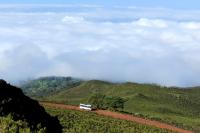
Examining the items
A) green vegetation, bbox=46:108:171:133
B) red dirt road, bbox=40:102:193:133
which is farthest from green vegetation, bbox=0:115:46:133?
red dirt road, bbox=40:102:193:133

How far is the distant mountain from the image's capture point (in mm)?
30766

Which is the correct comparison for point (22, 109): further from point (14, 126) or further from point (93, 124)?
point (93, 124)

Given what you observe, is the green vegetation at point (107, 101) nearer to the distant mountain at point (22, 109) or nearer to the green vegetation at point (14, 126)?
the distant mountain at point (22, 109)

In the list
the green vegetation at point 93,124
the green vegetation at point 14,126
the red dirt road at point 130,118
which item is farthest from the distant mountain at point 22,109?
the red dirt road at point 130,118

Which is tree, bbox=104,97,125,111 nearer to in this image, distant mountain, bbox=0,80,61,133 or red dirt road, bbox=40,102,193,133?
red dirt road, bbox=40,102,193,133

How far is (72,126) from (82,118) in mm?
7450

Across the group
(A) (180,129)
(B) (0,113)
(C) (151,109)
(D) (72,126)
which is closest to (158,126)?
(A) (180,129)

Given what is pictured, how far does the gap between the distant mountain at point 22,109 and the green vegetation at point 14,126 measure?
216cm

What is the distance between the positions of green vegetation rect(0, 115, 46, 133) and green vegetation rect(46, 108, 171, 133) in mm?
39230

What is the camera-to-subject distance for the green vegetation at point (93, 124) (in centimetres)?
7056

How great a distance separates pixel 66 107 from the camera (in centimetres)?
8556

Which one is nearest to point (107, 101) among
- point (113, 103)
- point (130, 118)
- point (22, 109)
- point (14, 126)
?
point (113, 103)

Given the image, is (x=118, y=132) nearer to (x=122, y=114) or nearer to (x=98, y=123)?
(x=98, y=123)

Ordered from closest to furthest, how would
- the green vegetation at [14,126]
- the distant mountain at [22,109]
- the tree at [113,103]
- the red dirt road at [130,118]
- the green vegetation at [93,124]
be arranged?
the green vegetation at [14,126] → the distant mountain at [22,109] → the green vegetation at [93,124] → the red dirt road at [130,118] → the tree at [113,103]
